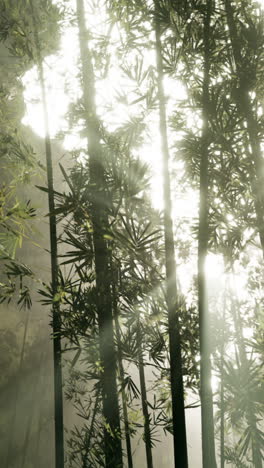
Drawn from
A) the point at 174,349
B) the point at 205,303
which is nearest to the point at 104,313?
the point at 174,349

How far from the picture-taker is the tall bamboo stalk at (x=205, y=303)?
2.86m

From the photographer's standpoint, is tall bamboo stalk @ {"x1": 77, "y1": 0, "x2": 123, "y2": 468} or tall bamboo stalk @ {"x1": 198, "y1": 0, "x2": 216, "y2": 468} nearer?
tall bamboo stalk @ {"x1": 198, "y1": 0, "x2": 216, "y2": 468}

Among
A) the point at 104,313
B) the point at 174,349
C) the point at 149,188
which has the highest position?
the point at 149,188

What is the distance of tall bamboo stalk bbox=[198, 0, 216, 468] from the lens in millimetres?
2859

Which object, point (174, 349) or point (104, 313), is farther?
point (104, 313)

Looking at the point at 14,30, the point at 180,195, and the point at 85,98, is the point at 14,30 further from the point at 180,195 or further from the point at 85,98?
the point at 180,195

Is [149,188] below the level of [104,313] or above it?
above

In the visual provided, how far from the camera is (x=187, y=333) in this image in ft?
12.3

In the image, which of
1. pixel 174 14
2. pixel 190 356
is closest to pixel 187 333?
pixel 190 356

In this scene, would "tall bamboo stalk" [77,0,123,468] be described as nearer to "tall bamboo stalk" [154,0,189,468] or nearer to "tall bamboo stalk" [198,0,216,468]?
"tall bamboo stalk" [154,0,189,468]

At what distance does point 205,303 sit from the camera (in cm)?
301

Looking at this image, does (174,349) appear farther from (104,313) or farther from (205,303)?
(104,313)

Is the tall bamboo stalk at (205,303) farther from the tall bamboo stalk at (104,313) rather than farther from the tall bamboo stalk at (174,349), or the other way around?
the tall bamboo stalk at (104,313)

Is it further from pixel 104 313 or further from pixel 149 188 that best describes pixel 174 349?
pixel 149 188
